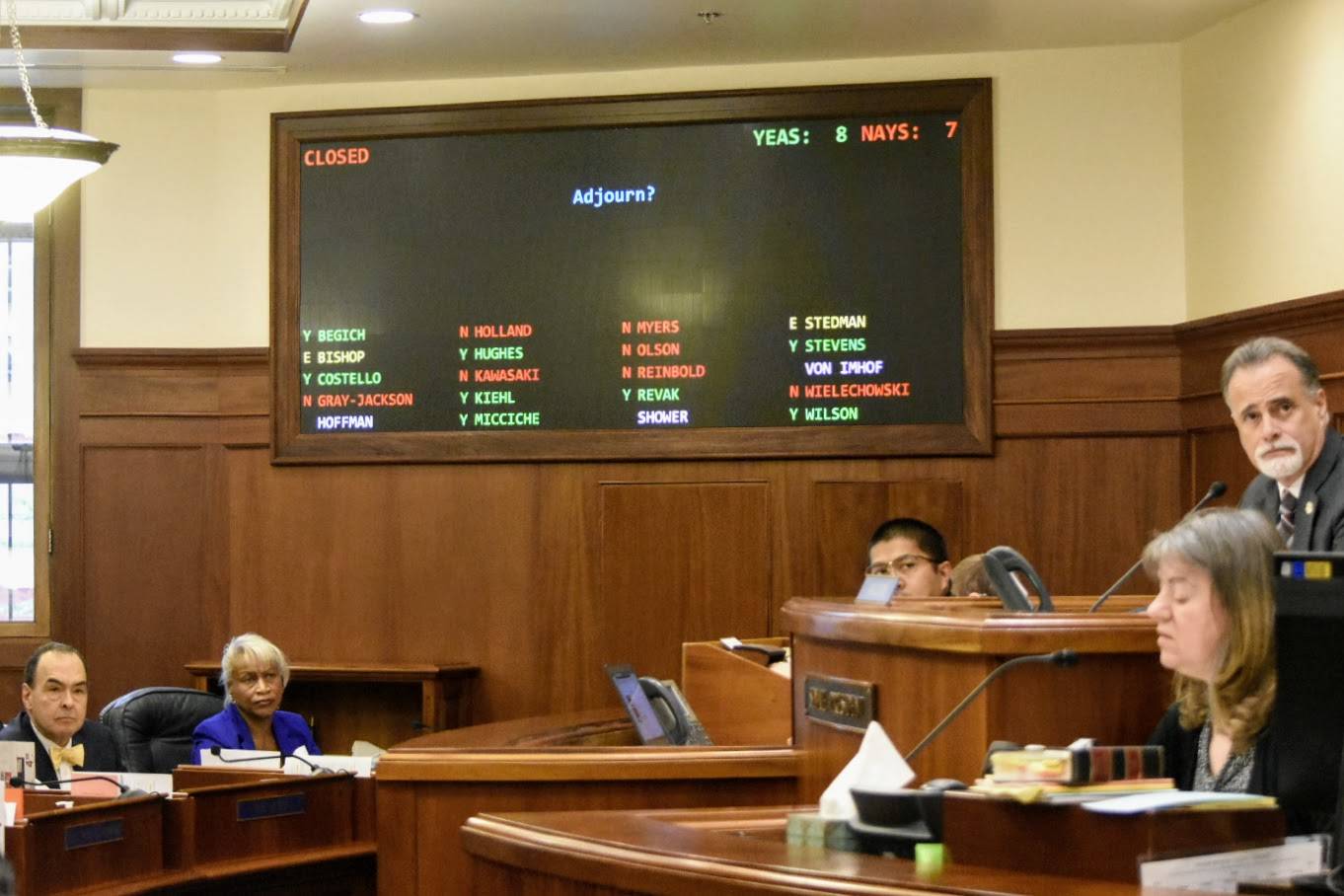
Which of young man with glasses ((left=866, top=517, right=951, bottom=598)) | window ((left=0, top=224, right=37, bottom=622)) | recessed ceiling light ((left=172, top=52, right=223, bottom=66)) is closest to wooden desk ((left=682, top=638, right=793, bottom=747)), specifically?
young man with glasses ((left=866, top=517, right=951, bottom=598))

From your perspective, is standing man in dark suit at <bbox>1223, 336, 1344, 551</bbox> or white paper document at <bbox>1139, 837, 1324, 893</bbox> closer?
white paper document at <bbox>1139, 837, 1324, 893</bbox>

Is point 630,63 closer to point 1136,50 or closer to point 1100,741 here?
point 1136,50

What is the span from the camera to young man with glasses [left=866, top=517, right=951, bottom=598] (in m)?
4.90

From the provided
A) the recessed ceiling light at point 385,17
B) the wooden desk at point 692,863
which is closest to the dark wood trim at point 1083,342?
the recessed ceiling light at point 385,17

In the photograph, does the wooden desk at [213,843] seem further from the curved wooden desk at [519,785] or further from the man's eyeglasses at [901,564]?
the man's eyeglasses at [901,564]

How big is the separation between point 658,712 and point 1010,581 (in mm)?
1579

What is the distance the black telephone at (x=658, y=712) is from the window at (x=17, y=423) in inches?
126

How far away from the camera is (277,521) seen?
6539mm

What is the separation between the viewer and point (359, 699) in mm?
6555

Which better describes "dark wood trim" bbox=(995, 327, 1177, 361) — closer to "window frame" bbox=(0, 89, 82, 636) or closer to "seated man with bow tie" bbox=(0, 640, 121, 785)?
"seated man with bow tie" bbox=(0, 640, 121, 785)

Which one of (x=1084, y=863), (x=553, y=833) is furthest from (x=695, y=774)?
(x=1084, y=863)

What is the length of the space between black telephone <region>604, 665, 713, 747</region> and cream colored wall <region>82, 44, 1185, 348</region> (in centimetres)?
241

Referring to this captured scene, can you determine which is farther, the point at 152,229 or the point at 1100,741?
the point at 152,229

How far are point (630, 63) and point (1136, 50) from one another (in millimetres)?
1696
